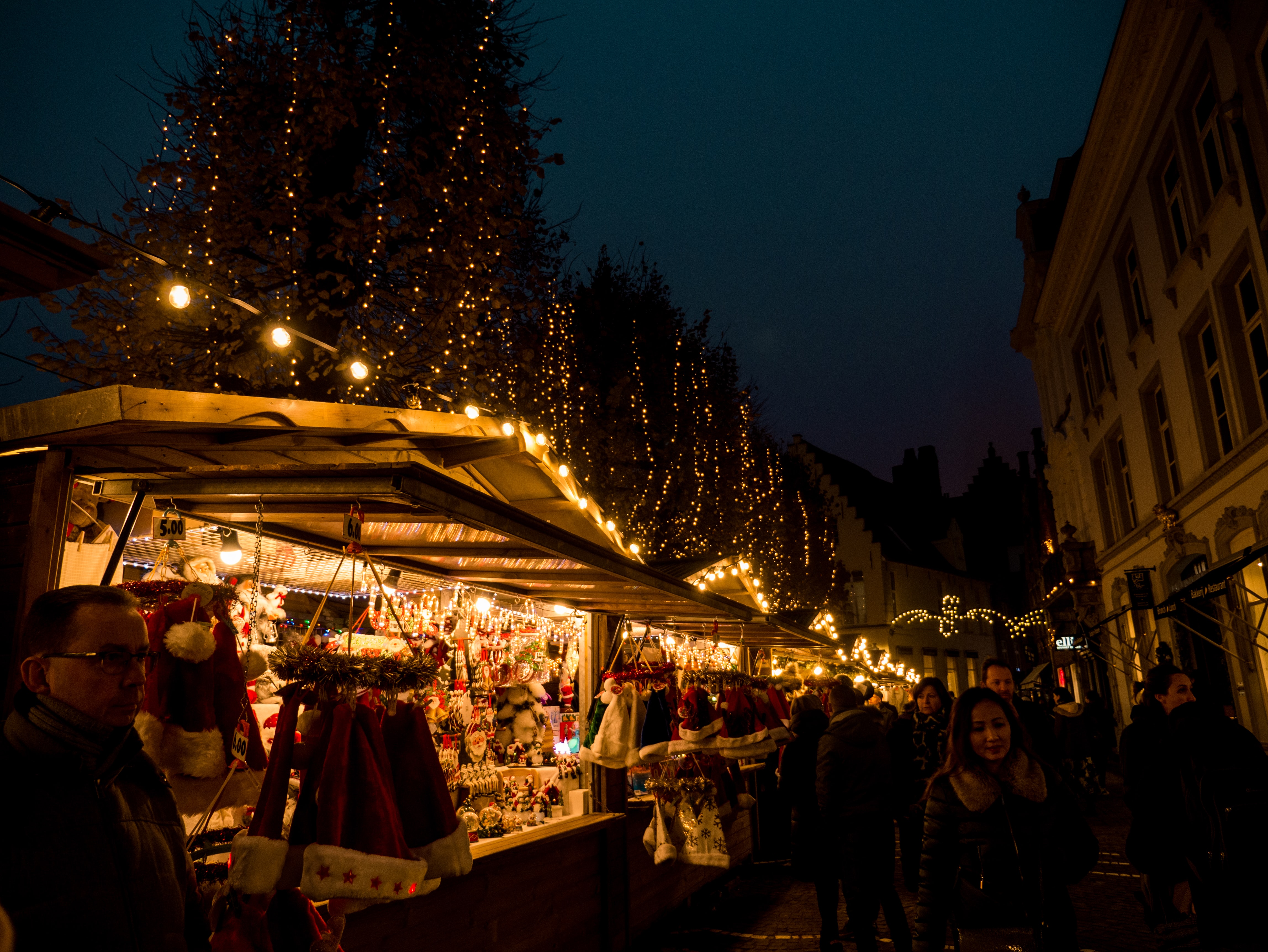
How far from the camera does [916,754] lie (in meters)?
7.18

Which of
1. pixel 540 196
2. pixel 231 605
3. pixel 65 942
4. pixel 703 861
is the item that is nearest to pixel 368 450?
pixel 231 605

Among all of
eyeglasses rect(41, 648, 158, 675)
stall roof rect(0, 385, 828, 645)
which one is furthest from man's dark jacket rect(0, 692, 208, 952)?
stall roof rect(0, 385, 828, 645)

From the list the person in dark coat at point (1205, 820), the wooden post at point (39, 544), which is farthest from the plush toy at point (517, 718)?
the person in dark coat at point (1205, 820)

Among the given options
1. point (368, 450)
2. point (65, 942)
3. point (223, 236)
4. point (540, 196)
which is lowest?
point (65, 942)

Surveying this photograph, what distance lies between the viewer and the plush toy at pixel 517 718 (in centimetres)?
609

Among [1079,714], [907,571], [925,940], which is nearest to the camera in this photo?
[925,940]

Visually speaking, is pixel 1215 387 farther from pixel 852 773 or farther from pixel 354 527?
pixel 354 527

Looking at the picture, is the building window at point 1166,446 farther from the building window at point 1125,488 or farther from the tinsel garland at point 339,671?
the tinsel garland at point 339,671

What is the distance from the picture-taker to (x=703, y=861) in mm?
6438

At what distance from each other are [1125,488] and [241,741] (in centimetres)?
1875

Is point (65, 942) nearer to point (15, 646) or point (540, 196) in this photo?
point (15, 646)

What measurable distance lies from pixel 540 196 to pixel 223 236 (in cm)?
497

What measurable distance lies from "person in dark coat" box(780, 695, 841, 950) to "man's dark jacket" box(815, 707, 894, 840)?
0.41 ft

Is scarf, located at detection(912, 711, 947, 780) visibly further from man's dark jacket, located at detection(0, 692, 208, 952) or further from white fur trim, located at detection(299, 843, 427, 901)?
man's dark jacket, located at detection(0, 692, 208, 952)
